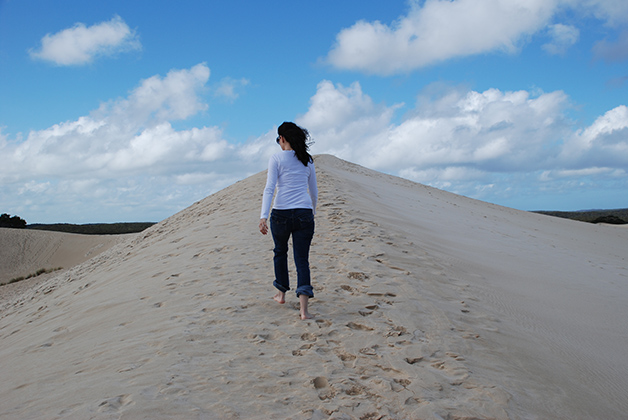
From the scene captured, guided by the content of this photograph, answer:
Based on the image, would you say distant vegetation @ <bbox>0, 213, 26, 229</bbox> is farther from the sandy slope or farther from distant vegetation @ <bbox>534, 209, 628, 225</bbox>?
distant vegetation @ <bbox>534, 209, 628, 225</bbox>

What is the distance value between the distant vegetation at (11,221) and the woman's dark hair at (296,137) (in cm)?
4363

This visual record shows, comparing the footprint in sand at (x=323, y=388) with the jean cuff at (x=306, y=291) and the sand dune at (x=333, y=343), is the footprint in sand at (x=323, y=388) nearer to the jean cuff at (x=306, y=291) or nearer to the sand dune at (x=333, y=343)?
the sand dune at (x=333, y=343)

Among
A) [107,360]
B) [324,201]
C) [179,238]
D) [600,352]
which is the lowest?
[600,352]

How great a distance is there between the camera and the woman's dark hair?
13.1ft

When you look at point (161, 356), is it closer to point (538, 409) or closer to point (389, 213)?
point (538, 409)

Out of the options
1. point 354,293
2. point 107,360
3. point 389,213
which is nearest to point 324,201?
point 389,213

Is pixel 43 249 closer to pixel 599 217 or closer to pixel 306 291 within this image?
pixel 306 291

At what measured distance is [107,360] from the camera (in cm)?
334

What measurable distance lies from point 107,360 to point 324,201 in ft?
23.8

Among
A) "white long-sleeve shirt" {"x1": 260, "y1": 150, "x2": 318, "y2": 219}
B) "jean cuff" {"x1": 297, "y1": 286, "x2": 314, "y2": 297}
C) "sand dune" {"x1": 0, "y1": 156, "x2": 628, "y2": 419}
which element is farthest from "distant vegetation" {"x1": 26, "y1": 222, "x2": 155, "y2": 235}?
"jean cuff" {"x1": 297, "y1": 286, "x2": 314, "y2": 297}

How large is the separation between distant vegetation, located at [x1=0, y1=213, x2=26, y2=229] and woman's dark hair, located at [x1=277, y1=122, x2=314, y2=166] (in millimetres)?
43632

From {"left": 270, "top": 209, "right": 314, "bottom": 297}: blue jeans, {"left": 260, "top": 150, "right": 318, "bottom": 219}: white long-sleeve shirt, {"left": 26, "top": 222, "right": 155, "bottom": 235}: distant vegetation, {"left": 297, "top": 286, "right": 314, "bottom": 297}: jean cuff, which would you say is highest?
{"left": 26, "top": 222, "right": 155, "bottom": 235}: distant vegetation

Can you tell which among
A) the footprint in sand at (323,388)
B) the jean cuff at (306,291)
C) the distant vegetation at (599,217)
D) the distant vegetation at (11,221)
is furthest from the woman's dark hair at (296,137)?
the distant vegetation at (11,221)

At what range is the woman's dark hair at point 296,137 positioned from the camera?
4.01 m
